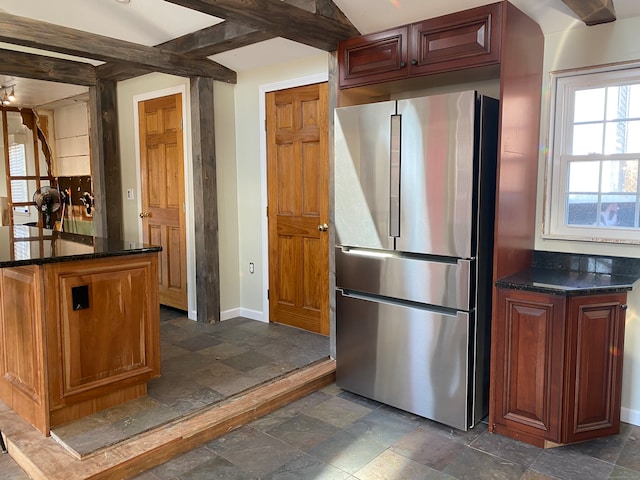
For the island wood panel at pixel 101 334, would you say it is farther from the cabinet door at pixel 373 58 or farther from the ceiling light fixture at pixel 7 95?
the ceiling light fixture at pixel 7 95

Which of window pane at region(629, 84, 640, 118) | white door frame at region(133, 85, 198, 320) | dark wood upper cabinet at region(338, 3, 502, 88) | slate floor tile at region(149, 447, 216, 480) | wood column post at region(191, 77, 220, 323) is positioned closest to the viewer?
slate floor tile at region(149, 447, 216, 480)

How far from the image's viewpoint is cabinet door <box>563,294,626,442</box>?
232 centimetres

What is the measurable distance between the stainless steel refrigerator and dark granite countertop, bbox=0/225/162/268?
3.97 ft

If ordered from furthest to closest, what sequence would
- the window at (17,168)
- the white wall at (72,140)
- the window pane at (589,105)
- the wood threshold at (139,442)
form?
the window at (17,168) < the white wall at (72,140) < the window pane at (589,105) < the wood threshold at (139,442)

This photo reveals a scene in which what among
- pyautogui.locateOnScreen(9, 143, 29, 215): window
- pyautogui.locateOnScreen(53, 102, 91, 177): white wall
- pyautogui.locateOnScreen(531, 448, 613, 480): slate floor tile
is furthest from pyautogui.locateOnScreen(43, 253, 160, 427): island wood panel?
pyautogui.locateOnScreen(9, 143, 29, 215): window

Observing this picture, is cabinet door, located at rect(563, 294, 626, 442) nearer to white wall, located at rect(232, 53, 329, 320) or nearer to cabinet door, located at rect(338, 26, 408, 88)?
cabinet door, located at rect(338, 26, 408, 88)

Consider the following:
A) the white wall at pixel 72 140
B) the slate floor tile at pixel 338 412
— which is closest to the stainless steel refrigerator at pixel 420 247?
the slate floor tile at pixel 338 412

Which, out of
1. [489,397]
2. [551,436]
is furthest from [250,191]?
[551,436]

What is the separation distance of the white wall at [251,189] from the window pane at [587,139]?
7.69 ft

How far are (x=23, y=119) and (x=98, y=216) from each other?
2.96 m

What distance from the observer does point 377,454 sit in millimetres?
2373

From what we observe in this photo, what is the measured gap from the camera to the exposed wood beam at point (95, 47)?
9.87 ft

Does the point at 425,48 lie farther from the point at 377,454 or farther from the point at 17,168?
the point at 17,168

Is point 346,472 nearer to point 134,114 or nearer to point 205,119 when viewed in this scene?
point 205,119
